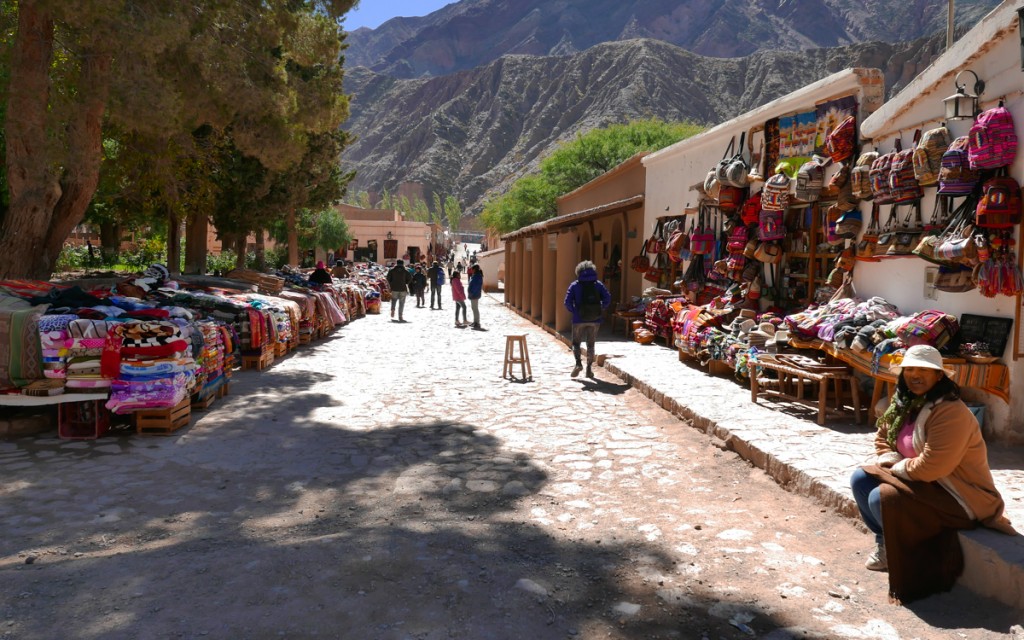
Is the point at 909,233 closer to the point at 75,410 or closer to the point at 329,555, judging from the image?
the point at 329,555

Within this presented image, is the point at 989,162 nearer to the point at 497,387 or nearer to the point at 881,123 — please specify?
the point at 881,123

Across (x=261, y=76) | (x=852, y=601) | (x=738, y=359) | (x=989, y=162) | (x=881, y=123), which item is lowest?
(x=852, y=601)

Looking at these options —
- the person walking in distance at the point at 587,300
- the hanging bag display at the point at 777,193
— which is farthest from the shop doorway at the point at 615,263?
the hanging bag display at the point at 777,193

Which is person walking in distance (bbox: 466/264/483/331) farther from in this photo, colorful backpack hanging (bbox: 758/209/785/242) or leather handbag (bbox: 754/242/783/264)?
colorful backpack hanging (bbox: 758/209/785/242)

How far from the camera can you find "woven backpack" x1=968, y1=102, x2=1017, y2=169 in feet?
18.9

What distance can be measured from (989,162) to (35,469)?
7812 mm

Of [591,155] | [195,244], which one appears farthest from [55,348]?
[591,155]

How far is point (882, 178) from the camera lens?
24.0 feet

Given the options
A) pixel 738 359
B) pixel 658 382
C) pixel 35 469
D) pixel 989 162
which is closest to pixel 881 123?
pixel 989 162

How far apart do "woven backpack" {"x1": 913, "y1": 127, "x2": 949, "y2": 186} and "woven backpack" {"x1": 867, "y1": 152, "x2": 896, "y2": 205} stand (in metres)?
0.52

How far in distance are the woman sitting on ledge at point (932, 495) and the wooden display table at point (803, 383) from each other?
339 cm

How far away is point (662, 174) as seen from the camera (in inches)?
573

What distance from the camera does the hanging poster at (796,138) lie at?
9.47 meters

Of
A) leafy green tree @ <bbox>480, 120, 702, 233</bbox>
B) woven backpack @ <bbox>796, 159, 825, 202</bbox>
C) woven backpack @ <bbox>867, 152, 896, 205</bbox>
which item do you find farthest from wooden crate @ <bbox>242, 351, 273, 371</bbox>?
leafy green tree @ <bbox>480, 120, 702, 233</bbox>
